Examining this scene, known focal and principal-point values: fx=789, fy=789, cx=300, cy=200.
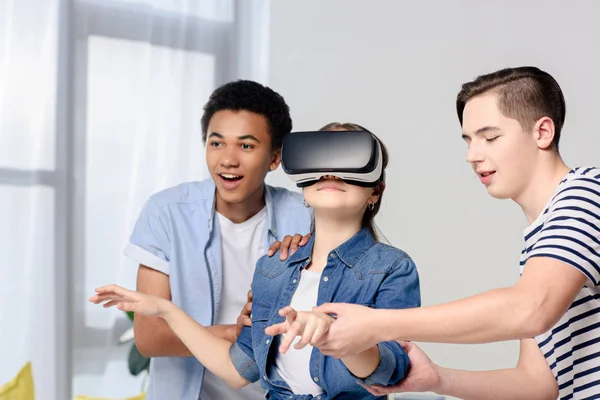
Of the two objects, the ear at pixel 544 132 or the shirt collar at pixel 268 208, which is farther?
the shirt collar at pixel 268 208

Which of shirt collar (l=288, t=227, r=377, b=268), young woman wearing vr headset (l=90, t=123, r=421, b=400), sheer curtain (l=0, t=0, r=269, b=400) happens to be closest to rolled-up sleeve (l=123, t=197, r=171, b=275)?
young woman wearing vr headset (l=90, t=123, r=421, b=400)

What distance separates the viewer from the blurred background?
319 cm

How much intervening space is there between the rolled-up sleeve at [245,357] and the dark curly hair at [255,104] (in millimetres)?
620

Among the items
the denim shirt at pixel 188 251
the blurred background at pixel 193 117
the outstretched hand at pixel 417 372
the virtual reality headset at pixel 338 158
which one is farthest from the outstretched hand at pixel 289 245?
the blurred background at pixel 193 117

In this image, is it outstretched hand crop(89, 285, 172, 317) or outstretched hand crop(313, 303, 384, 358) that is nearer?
outstretched hand crop(313, 303, 384, 358)

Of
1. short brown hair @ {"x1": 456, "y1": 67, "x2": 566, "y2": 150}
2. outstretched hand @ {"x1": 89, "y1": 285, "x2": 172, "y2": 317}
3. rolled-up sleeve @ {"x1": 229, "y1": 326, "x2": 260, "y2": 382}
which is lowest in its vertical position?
rolled-up sleeve @ {"x1": 229, "y1": 326, "x2": 260, "y2": 382}

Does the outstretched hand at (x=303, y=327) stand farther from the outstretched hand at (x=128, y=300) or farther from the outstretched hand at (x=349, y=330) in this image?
the outstretched hand at (x=128, y=300)

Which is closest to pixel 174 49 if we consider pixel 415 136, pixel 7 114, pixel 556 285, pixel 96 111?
pixel 96 111

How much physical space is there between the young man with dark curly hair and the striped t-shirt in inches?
32.3

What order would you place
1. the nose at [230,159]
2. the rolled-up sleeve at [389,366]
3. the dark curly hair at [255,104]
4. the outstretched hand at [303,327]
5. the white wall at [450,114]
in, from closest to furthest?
the outstretched hand at [303,327] → the rolled-up sleeve at [389,366] → the nose at [230,159] → the dark curly hair at [255,104] → the white wall at [450,114]

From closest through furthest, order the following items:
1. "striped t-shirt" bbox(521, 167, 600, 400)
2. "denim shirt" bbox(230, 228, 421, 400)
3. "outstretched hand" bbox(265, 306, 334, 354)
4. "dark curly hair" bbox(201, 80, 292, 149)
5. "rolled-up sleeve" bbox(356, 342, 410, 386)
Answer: "outstretched hand" bbox(265, 306, 334, 354) < "striped t-shirt" bbox(521, 167, 600, 400) < "rolled-up sleeve" bbox(356, 342, 410, 386) < "denim shirt" bbox(230, 228, 421, 400) < "dark curly hair" bbox(201, 80, 292, 149)

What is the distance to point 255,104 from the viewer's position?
2.06m

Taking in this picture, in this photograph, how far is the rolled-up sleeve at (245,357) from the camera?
1.60m

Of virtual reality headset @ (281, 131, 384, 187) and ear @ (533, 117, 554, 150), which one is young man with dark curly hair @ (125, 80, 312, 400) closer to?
virtual reality headset @ (281, 131, 384, 187)
